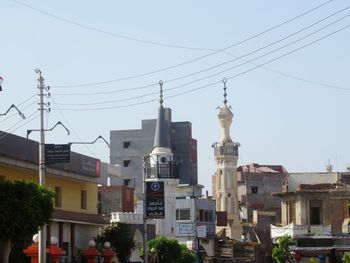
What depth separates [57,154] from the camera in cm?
3644

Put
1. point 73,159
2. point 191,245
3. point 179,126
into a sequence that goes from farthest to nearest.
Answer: point 179,126 → point 191,245 → point 73,159

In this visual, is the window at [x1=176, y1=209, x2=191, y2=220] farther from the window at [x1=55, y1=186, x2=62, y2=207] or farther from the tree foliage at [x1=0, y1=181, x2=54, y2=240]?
the tree foliage at [x1=0, y1=181, x2=54, y2=240]

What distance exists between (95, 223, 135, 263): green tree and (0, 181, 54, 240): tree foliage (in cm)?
2040

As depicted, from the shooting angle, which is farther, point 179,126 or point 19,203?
point 179,126

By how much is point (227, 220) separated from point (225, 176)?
20.8 feet

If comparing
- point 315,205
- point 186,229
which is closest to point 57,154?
point 186,229

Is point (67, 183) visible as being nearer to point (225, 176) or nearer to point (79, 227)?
point (79, 227)

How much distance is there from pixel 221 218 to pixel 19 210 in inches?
2753

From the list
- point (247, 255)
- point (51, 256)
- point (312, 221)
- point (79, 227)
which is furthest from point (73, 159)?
point (247, 255)

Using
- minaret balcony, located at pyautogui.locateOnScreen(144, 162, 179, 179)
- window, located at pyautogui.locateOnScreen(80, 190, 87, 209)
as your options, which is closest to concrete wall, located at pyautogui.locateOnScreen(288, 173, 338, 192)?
minaret balcony, located at pyautogui.locateOnScreen(144, 162, 179, 179)

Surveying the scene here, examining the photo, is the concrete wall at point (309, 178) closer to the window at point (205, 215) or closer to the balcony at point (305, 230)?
the balcony at point (305, 230)

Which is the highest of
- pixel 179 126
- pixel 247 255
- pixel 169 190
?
pixel 179 126

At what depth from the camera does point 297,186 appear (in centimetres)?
8612

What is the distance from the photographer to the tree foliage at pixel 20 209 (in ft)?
108
